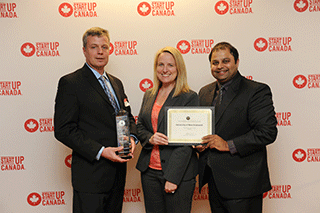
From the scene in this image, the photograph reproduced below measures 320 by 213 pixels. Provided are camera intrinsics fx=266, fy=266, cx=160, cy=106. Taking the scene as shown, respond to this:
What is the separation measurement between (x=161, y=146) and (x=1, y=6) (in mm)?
2445

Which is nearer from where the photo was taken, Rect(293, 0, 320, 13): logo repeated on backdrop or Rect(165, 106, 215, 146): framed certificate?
Rect(165, 106, 215, 146): framed certificate

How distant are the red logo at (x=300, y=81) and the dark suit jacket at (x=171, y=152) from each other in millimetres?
1566

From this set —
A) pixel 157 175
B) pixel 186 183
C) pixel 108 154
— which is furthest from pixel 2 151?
pixel 186 183

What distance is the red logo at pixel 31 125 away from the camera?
303 centimetres

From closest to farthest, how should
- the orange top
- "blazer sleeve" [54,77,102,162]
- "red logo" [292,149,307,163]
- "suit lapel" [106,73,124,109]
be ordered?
"blazer sleeve" [54,77,102,162] < the orange top < "suit lapel" [106,73,124,109] < "red logo" [292,149,307,163]

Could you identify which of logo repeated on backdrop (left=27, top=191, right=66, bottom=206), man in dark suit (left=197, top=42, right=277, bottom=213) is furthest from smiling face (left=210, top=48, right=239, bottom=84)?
logo repeated on backdrop (left=27, top=191, right=66, bottom=206)

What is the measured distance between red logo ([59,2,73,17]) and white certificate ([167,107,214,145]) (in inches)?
71.1

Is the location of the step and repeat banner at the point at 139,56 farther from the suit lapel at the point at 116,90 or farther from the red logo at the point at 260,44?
the suit lapel at the point at 116,90

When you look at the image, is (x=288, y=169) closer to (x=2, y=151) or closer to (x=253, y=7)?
(x=253, y=7)

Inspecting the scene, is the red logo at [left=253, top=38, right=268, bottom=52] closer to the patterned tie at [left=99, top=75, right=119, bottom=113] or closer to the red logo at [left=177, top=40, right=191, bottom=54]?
the red logo at [left=177, top=40, right=191, bottom=54]

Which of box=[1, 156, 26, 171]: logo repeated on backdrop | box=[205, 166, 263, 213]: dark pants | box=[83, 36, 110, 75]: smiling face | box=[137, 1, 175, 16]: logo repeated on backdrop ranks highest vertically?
box=[137, 1, 175, 16]: logo repeated on backdrop

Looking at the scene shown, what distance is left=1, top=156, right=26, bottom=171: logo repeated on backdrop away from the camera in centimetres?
303

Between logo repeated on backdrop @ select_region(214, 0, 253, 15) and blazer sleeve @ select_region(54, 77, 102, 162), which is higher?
logo repeated on backdrop @ select_region(214, 0, 253, 15)

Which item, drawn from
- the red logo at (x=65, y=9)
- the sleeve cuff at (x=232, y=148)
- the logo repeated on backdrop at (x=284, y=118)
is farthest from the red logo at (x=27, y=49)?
the logo repeated on backdrop at (x=284, y=118)
